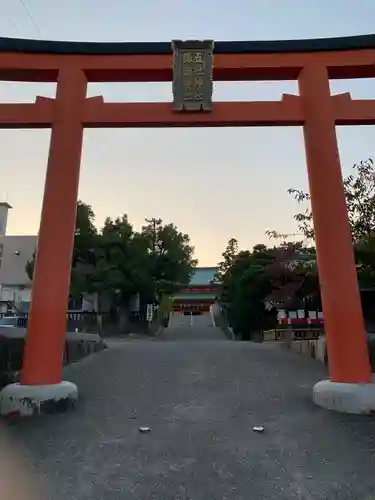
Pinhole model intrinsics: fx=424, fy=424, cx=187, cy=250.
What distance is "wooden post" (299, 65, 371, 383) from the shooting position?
6082mm

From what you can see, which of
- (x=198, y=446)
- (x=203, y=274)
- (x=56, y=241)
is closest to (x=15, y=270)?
(x=56, y=241)

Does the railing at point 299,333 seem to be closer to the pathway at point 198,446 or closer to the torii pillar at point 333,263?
the pathway at point 198,446

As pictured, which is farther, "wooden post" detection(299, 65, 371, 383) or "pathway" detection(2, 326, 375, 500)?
"wooden post" detection(299, 65, 371, 383)

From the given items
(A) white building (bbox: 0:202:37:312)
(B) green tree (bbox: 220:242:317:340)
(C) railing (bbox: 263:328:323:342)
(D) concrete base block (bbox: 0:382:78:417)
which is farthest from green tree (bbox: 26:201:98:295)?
(D) concrete base block (bbox: 0:382:78:417)

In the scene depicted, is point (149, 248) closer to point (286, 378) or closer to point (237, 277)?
point (237, 277)

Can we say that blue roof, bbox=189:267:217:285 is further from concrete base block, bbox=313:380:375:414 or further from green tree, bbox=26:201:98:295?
concrete base block, bbox=313:380:375:414

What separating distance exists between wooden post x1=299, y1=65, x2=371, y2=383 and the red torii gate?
0.05ft

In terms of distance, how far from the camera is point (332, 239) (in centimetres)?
639

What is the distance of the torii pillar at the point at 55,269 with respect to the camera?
595 cm

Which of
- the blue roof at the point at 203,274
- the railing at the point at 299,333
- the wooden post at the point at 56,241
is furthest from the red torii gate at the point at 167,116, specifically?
the blue roof at the point at 203,274

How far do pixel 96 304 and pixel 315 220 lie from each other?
28.6 metres

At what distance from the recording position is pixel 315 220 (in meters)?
6.65

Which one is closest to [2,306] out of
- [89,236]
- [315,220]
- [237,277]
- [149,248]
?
[89,236]

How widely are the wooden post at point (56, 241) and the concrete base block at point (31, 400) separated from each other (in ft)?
0.46
